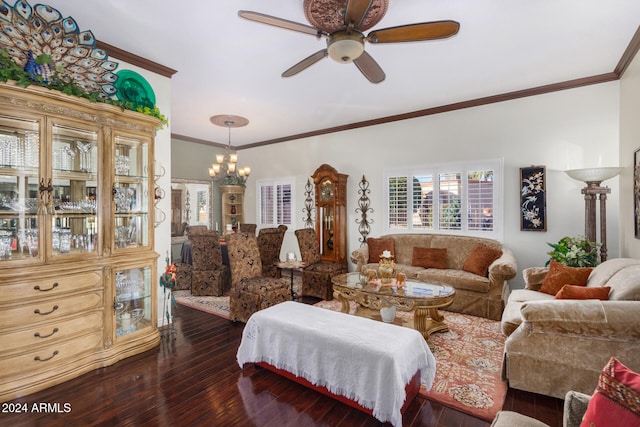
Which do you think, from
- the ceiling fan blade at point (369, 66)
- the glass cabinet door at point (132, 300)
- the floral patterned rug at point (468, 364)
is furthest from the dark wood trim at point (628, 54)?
the glass cabinet door at point (132, 300)

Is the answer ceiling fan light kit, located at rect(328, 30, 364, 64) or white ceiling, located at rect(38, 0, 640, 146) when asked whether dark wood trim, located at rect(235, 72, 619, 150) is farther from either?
ceiling fan light kit, located at rect(328, 30, 364, 64)

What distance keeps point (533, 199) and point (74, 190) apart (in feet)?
18.5

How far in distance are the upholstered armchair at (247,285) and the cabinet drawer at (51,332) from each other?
1514mm

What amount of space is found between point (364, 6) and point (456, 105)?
3.62 metres

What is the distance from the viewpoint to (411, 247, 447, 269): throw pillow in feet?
15.9

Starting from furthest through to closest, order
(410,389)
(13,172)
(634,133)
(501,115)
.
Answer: (501,115), (634,133), (13,172), (410,389)

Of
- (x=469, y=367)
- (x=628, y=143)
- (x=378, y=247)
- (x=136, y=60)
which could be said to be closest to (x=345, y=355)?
(x=469, y=367)

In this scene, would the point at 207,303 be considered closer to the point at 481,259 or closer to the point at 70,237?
the point at 70,237

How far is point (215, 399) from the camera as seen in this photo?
2.38 meters

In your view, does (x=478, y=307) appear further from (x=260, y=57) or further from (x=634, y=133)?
(x=260, y=57)

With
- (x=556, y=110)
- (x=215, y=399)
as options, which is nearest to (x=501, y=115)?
(x=556, y=110)

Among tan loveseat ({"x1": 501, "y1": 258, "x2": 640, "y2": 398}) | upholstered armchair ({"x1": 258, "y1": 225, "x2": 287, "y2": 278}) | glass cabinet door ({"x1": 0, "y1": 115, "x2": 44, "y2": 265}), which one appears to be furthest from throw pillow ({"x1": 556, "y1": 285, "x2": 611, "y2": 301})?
glass cabinet door ({"x1": 0, "y1": 115, "x2": 44, "y2": 265})

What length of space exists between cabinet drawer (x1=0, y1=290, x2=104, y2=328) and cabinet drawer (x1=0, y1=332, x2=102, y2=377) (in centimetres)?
24

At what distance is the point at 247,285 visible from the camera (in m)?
3.98
